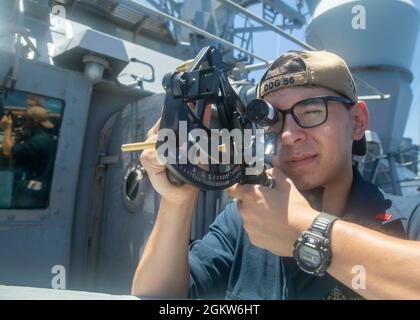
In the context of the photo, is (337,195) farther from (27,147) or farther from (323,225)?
(27,147)

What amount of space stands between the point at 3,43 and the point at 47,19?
0.74 m

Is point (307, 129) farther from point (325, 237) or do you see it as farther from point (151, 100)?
point (151, 100)

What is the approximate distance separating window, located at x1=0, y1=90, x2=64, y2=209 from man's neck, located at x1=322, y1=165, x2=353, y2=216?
186 cm

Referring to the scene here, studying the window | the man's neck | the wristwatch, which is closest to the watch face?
the wristwatch

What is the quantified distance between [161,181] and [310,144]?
0.42 metres

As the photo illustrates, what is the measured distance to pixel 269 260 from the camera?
1.06 m

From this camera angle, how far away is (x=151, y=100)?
7.73 feet

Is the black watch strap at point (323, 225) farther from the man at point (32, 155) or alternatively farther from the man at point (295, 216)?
the man at point (32, 155)

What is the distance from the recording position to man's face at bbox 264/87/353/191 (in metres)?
0.95

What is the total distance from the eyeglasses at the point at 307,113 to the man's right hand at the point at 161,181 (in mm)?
288

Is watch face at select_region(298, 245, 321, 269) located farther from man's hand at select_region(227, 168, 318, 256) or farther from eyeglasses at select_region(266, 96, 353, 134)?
eyeglasses at select_region(266, 96, 353, 134)

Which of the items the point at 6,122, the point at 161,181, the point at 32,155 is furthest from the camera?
the point at 32,155

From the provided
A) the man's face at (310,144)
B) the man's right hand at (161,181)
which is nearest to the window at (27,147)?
the man's right hand at (161,181)

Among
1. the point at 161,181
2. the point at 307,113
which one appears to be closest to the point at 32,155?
the point at 161,181
